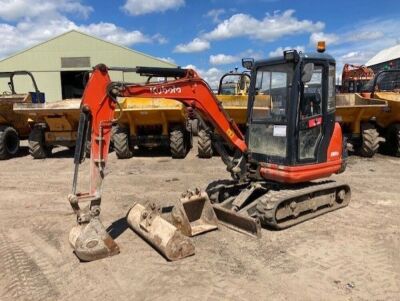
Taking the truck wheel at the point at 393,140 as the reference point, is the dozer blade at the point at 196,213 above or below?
below

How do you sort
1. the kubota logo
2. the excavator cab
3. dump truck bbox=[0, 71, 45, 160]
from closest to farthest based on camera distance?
the kubota logo < the excavator cab < dump truck bbox=[0, 71, 45, 160]

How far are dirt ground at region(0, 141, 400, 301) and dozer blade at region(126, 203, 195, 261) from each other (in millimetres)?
97

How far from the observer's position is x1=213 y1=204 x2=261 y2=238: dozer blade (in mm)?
5230

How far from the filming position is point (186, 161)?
10.8 meters

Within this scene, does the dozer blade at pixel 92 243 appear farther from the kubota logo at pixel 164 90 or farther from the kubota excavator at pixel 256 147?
the kubota logo at pixel 164 90

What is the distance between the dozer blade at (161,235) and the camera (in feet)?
15.0

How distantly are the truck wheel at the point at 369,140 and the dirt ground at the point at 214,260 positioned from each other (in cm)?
321

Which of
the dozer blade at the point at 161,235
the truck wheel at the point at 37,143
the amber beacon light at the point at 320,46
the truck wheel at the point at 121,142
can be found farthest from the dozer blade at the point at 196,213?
the truck wheel at the point at 37,143

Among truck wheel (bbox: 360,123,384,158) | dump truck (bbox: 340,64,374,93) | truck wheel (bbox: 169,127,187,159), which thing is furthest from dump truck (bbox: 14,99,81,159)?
dump truck (bbox: 340,64,374,93)

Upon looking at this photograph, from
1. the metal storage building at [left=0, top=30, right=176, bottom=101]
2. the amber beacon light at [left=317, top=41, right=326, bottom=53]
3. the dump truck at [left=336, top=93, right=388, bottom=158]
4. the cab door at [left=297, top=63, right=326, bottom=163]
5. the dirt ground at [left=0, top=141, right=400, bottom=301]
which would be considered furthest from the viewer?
the metal storage building at [left=0, top=30, right=176, bottom=101]

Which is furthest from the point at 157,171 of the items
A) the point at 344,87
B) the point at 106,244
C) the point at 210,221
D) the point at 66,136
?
the point at 344,87

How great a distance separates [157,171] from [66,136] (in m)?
3.38

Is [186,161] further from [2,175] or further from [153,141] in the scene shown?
[2,175]

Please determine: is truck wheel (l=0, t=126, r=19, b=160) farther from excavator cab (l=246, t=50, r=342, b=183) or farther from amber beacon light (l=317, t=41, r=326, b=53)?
amber beacon light (l=317, t=41, r=326, b=53)
